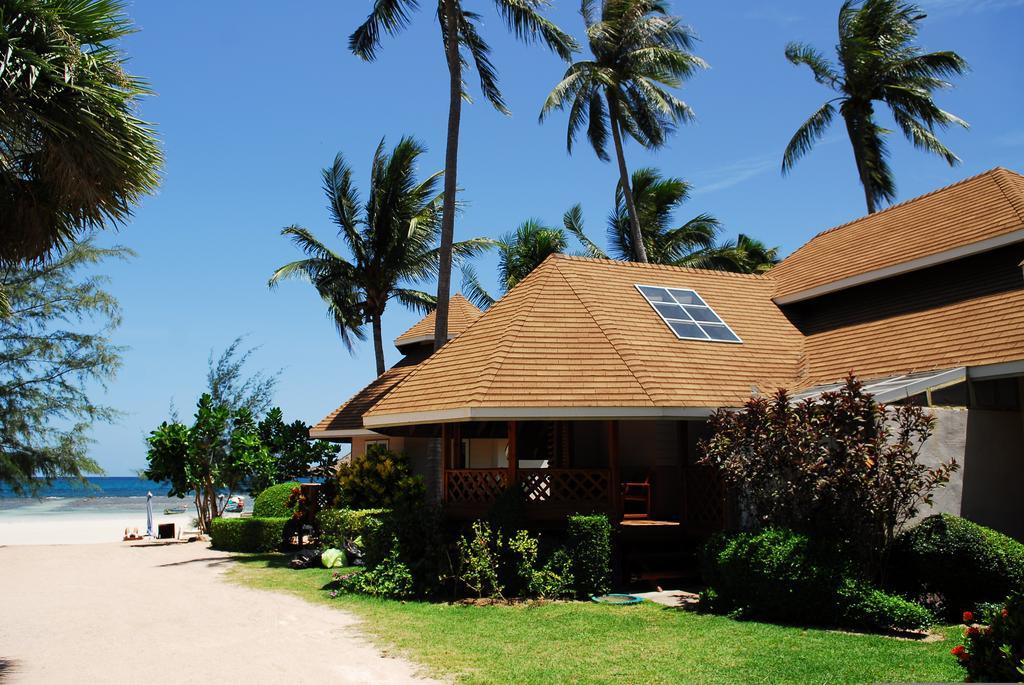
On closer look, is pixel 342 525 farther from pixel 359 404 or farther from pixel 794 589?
pixel 794 589

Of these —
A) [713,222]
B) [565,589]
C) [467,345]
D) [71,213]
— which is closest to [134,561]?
[467,345]

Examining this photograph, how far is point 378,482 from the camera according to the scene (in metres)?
17.3

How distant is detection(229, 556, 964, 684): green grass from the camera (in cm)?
807

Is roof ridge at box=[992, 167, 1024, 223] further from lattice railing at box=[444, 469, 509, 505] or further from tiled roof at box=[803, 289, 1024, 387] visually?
lattice railing at box=[444, 469, 509, 505]

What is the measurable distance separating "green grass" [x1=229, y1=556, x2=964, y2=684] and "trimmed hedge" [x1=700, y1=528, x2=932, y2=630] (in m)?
0.45

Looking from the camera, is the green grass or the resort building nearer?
the green grass

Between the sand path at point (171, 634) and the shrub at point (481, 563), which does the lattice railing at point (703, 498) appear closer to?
the shrub at point (481, 563)

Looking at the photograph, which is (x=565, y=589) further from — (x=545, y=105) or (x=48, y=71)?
(x=545, y=105)

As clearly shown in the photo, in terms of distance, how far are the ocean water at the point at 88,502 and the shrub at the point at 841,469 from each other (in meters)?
41.2

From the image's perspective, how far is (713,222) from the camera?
36.8 meters

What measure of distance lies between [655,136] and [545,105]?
5473 mm

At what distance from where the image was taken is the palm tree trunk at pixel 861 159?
29234 mm

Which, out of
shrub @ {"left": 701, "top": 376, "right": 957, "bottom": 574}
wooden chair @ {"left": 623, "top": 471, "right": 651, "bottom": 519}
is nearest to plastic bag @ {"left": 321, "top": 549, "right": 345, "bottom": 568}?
wooden chair @ {"left": 623, "top": 471, "right": 651, "bottom": 519}

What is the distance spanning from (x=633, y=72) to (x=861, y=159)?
892cm
